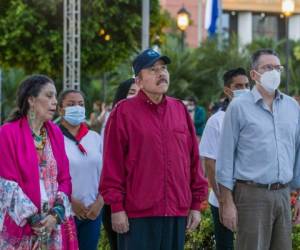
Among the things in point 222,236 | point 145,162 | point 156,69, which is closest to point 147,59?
point 156,69

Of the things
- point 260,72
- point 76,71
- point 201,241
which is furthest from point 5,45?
point 260,72

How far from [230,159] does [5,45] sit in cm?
1420

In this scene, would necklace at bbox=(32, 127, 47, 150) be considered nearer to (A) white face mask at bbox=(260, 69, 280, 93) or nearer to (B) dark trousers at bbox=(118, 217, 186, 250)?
(B) dark trousers at bbox=(118, 217, 186, 250)

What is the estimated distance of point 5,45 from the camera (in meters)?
19.7

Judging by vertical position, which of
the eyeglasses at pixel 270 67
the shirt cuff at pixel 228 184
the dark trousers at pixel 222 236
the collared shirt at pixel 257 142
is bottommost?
the dark trousers at pixel 222 236

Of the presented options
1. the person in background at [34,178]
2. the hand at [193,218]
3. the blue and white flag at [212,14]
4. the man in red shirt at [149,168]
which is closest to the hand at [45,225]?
the person in background at [34,178]

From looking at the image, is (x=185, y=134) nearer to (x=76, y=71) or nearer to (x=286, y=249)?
(x=286, y=249)

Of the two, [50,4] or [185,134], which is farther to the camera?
[50,4]

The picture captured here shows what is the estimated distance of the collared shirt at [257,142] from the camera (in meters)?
6.20

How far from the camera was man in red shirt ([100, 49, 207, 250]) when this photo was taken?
578 centimetres

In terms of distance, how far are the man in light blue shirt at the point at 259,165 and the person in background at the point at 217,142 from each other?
0.93m

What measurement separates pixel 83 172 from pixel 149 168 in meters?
1.52

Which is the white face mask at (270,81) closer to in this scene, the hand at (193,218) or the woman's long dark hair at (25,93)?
the hand at (193,218)

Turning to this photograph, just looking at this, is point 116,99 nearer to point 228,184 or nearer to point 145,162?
point 228,184
